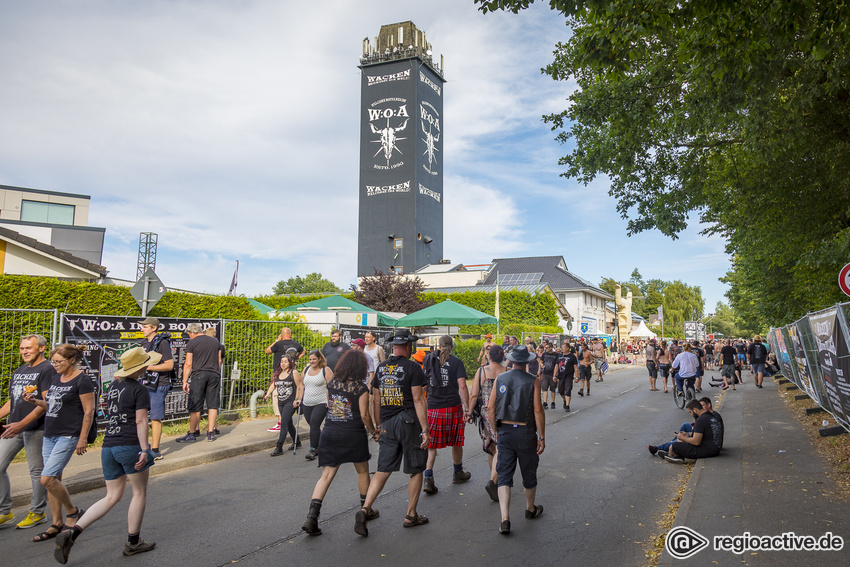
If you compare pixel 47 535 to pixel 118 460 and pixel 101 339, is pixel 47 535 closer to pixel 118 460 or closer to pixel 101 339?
pixel 118 460

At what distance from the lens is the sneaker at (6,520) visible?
5543 mm

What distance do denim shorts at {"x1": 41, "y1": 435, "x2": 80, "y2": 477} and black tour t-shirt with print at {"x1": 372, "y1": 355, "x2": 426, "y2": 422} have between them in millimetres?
2929

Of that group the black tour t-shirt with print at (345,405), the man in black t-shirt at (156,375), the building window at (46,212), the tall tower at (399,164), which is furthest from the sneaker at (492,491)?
the tall tower at (399,164)

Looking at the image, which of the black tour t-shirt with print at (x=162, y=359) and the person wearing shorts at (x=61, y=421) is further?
the black tour t-shirt with print at (x=162, y=359)

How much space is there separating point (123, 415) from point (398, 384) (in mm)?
2449

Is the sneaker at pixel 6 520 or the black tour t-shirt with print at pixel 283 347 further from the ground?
the black tour t-shirt with print at pixel 283 347

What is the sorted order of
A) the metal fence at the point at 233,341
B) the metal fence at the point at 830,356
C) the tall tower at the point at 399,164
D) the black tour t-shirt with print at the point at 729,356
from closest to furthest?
the metal fence at the point at 830,356 → the metal fence at the point at 233,341 → the black tour t-shirt with print at the point at 729,356 → the tall tower at the point at 399,164

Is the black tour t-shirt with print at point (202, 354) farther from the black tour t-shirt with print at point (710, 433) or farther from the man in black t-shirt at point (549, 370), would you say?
the man in black t-shirt at point (549, 370)

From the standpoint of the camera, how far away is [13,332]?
9195 millimetres

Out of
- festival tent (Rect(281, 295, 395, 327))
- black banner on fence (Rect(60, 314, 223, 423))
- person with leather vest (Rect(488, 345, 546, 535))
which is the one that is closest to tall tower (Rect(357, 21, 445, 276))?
festival tent (Rect(281, 295, 395, 327))

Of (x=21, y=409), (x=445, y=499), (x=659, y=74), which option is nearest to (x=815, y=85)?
(x=659, y=74)

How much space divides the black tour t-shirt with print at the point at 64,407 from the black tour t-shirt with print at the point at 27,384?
144mm

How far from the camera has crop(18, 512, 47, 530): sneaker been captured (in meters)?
5.54

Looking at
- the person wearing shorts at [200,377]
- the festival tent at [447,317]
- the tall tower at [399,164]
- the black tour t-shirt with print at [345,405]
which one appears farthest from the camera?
the tall tower at [399,164]
